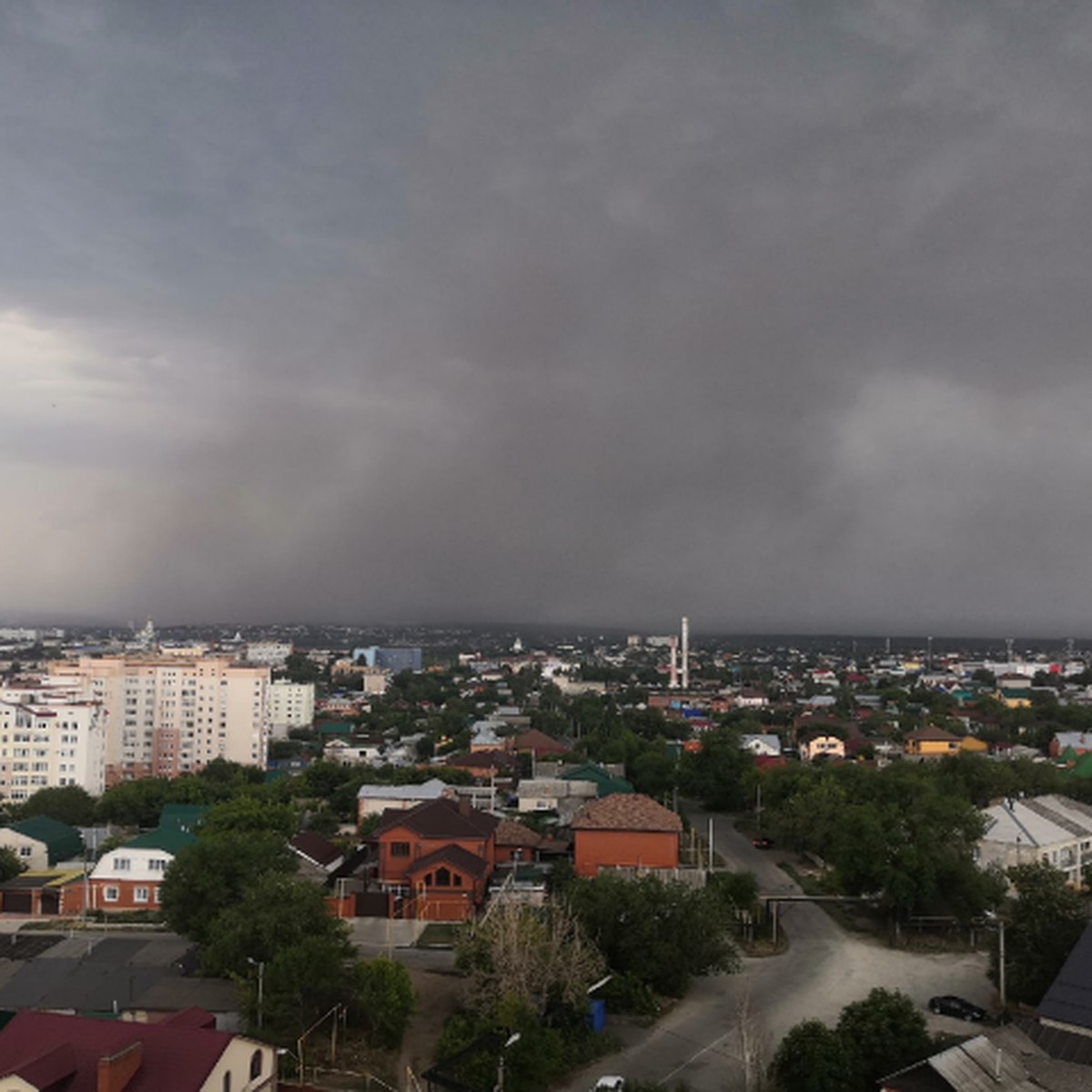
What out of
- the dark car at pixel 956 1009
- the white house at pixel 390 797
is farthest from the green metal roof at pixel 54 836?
the dark car at pixel 956 1009

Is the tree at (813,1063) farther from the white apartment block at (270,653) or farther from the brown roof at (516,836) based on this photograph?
the white apartment block at (270,653)

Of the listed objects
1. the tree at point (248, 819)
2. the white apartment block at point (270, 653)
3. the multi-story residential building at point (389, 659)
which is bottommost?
the multi-story residential building at point (389, 659)

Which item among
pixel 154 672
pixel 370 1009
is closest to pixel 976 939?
pixel 370 1009

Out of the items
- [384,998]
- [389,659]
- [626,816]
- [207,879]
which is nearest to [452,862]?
[626,816]

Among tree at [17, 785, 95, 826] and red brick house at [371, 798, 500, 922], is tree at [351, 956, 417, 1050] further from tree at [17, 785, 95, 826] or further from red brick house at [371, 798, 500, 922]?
tree at [17, 785, 95, 826]

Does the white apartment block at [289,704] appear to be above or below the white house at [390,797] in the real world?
below

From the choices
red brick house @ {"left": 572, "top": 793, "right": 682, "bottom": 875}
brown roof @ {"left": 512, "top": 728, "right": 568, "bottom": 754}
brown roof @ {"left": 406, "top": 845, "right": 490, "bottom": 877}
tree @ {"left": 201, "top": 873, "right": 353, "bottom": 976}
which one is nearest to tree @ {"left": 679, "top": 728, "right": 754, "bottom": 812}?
red brick house @ {"left": 572, "top": 793, "right": 682, "bottom": 875}

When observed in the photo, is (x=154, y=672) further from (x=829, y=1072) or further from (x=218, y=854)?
(x=829, y=1072)
